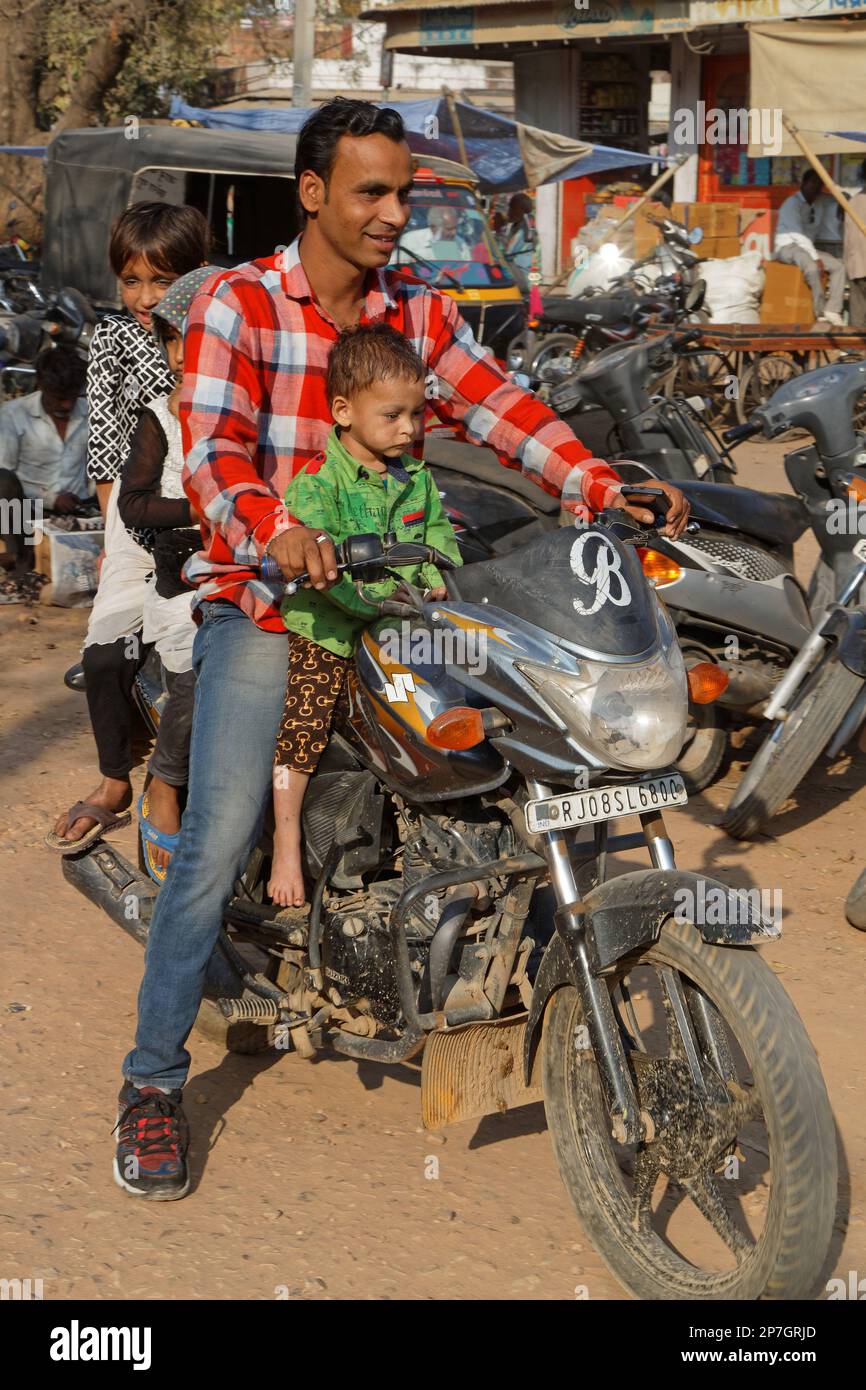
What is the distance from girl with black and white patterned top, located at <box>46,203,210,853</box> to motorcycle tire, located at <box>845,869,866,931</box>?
219 centimetres

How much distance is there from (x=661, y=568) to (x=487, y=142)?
14792mm

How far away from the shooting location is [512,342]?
13781 mm

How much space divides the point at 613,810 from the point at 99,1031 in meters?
1.90

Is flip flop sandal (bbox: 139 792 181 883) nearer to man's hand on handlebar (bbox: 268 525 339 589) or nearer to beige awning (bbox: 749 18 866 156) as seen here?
man's hand on handlebar (bbox: 268 525 339 589)

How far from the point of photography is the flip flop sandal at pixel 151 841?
12.2 ft

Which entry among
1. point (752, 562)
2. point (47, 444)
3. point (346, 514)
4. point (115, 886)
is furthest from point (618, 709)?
point (47, 444)

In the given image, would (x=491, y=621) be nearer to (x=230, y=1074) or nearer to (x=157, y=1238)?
(x=157, y=1238)

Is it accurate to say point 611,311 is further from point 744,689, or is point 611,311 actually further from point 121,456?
point 121,456

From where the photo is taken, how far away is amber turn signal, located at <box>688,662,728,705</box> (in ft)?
8.81

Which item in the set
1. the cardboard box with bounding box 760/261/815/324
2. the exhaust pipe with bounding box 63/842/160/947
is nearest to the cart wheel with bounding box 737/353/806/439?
the cardboard box with bounding box 760/261/815/324

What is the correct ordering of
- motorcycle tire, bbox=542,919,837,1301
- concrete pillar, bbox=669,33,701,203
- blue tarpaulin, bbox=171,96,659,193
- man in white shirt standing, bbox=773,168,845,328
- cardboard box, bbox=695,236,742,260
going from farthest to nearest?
concrete pillar, bbox=669,33,701,203
blue tarpaulin, bbox=171,96,659,193
cardboard box, bbox=695,236,742,260
man in white shirt standing, bbox=773,168,845,328
motorcycle tire, bbox=542,919,837,1301

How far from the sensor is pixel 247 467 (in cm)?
293

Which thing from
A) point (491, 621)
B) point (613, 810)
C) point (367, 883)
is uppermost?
point (491, 621)
